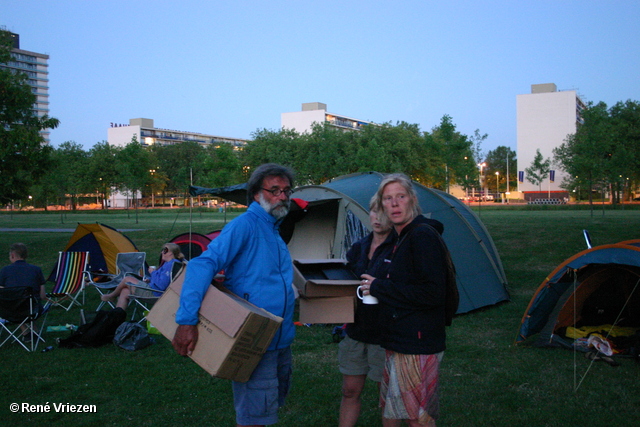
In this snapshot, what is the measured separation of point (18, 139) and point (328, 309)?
1521 cm

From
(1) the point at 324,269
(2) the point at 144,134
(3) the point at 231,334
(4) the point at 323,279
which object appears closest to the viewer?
(3) the point at 231,334

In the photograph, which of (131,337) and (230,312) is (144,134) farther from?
(230,312)

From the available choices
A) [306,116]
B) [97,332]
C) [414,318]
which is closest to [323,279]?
[414,318]

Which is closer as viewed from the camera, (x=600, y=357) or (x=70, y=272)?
(x=600, y=357)

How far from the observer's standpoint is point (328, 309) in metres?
2.86

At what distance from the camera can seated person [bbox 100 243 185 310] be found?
7184mm

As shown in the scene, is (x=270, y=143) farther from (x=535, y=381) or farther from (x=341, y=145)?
(x=535, y=381)

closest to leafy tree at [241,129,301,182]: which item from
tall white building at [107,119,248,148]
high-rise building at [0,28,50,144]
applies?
tall white building at [107,119,248,148]

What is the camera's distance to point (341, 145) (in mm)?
43031

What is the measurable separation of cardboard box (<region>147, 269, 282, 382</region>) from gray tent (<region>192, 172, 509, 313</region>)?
5.35m

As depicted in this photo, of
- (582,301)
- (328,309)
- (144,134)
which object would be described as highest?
(144,134)

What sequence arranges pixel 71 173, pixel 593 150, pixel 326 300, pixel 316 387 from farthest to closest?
pixel 71 173 < pixel 593 150 < pixel 316 387 < pixel 326 300

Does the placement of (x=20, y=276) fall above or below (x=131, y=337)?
above

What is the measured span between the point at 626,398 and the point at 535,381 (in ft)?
2.50
